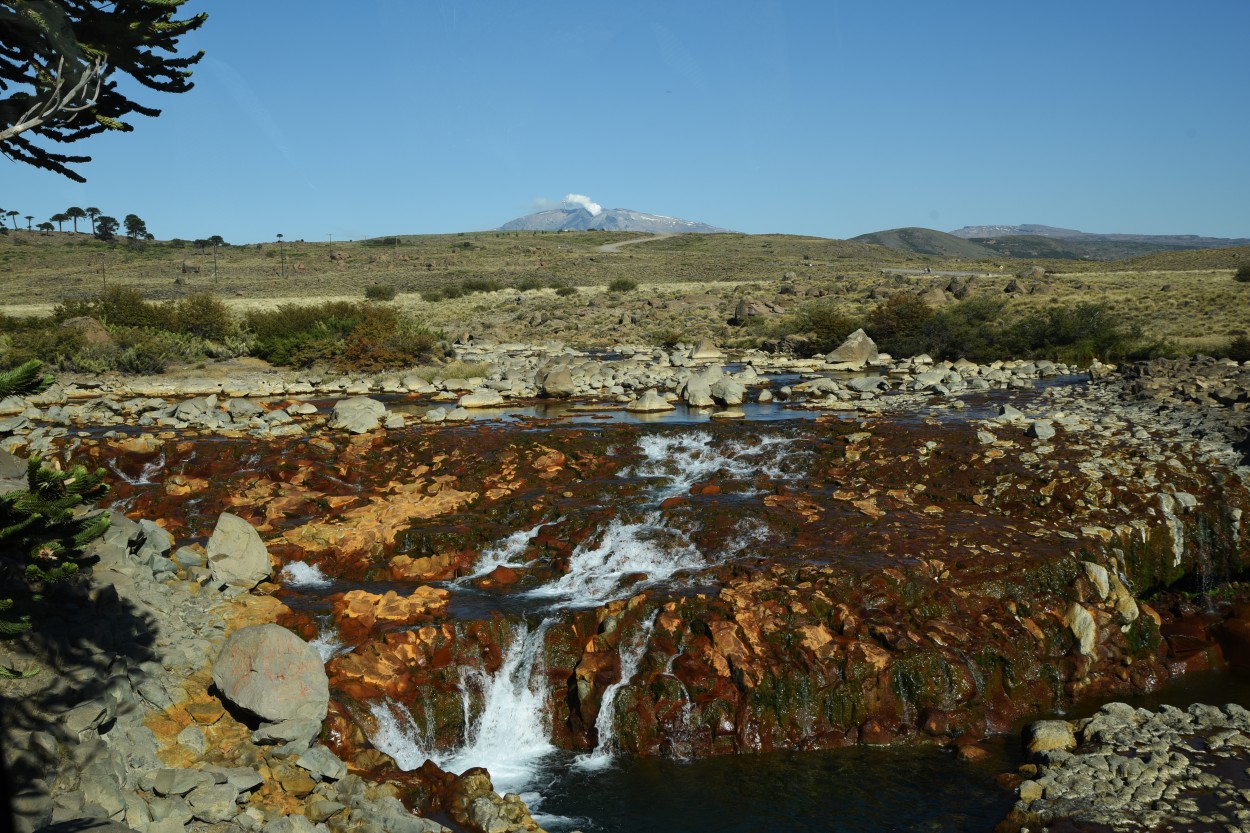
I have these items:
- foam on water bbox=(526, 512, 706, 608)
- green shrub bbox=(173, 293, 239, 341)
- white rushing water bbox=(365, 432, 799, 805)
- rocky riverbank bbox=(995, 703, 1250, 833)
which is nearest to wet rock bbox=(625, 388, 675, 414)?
white rushing water bbox=(365, 432, 799, 805)

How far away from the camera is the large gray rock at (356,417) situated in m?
19.5

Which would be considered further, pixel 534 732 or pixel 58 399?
pixel 58 399

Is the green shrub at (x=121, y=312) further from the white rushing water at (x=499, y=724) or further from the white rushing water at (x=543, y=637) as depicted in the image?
the white rushing water at (x=499, y=724)

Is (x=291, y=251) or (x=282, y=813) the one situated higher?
(x=291, y=251)

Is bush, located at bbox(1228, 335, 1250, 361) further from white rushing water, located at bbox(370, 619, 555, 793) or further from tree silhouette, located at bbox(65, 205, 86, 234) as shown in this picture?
tree silhouette, located at bbox(65, 205, 86, 234)

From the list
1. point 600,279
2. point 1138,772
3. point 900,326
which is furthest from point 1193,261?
point 1138,772

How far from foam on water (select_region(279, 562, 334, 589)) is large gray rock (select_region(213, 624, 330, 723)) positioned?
389 centimetres

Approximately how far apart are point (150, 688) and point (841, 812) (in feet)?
21.8

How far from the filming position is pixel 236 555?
1121 centimetres

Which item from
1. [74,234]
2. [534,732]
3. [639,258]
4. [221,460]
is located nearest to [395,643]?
[534,732]

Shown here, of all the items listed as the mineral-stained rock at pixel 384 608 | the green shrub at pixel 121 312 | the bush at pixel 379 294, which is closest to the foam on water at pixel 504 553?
the mineral-stained rock at pixel 384 608

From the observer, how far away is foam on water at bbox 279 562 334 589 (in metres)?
12.0

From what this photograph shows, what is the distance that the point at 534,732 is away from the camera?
32.1ft

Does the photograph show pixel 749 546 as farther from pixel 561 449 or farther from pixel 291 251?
pixel 291 251
